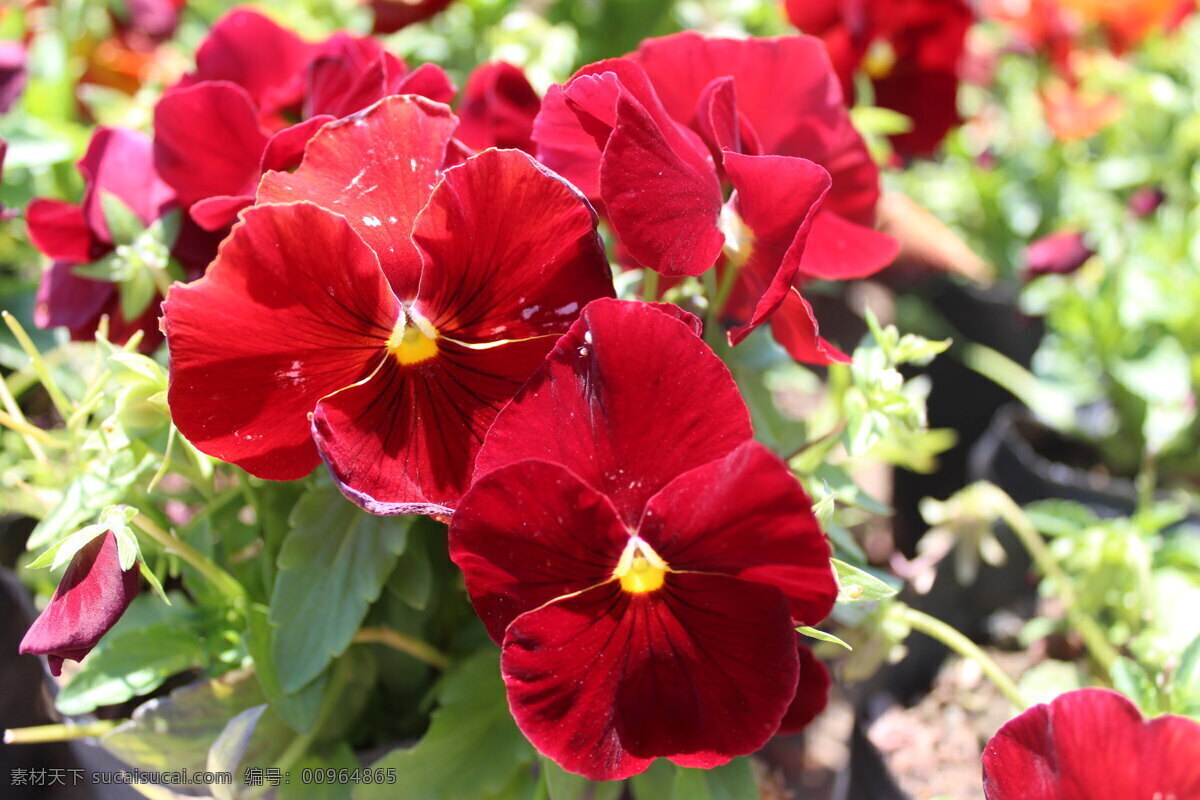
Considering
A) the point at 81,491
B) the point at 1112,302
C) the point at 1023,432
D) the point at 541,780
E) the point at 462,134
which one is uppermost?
the point at 462,134

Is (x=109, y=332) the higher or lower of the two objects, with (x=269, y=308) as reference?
lower

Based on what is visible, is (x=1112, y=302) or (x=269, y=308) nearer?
(x=269, y=308)

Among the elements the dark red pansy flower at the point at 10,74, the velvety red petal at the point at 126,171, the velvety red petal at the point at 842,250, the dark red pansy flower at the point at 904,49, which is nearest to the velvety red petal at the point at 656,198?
the velvety red petal at the point at 842,250

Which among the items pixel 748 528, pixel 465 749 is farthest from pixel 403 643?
pixel 748 528

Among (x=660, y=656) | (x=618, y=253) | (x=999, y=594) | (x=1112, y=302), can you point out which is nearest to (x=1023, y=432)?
(x=1112, y=302)

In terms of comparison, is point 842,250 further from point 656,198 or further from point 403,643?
point 403,643

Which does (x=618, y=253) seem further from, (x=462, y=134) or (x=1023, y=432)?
(x=1023, y=432)

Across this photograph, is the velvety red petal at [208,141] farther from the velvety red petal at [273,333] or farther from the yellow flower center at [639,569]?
Result: the yellow flower center at [639,569]
